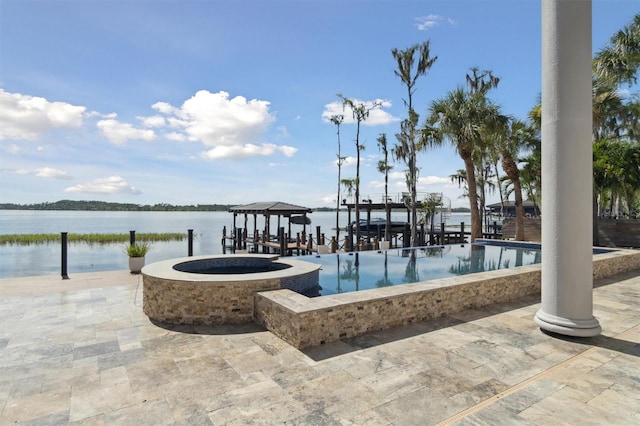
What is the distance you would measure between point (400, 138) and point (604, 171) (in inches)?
623

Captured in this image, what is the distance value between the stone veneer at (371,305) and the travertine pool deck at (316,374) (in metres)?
0.17

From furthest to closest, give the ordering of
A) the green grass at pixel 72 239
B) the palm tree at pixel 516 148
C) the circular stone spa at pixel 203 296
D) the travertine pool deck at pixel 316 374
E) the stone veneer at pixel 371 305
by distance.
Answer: the green grass at pixel 72 239
the palm tree at pixel 516 148
the circular stone spa at pixel 203 296
the stone veneer at pixel 371 305
the travertine pool deck at pixel 316 374

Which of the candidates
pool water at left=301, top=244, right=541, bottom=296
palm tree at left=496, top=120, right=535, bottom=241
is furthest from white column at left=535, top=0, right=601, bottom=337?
palm tree at left=496, top=120, right=535, bottom=241

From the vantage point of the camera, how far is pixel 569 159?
14.9 ft

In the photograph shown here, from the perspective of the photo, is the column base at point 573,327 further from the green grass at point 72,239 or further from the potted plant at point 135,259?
the green grass at point 72,239

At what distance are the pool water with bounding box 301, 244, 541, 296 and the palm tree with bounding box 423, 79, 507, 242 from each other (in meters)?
3.19

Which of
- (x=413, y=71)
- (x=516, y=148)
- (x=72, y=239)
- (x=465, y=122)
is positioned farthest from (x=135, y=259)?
(x=72, y=239)

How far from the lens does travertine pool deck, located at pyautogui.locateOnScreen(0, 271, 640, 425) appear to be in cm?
294

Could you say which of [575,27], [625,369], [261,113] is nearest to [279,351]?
[625,369]

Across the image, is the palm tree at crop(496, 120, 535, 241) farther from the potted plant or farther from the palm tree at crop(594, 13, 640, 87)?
the potted plant

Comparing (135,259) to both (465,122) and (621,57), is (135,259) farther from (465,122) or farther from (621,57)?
(621,57)

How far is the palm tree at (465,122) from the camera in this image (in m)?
15.6

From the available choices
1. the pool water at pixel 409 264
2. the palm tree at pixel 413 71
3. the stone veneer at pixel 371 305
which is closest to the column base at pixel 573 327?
the stone veneer at pixel 371 305

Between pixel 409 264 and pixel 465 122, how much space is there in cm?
805
